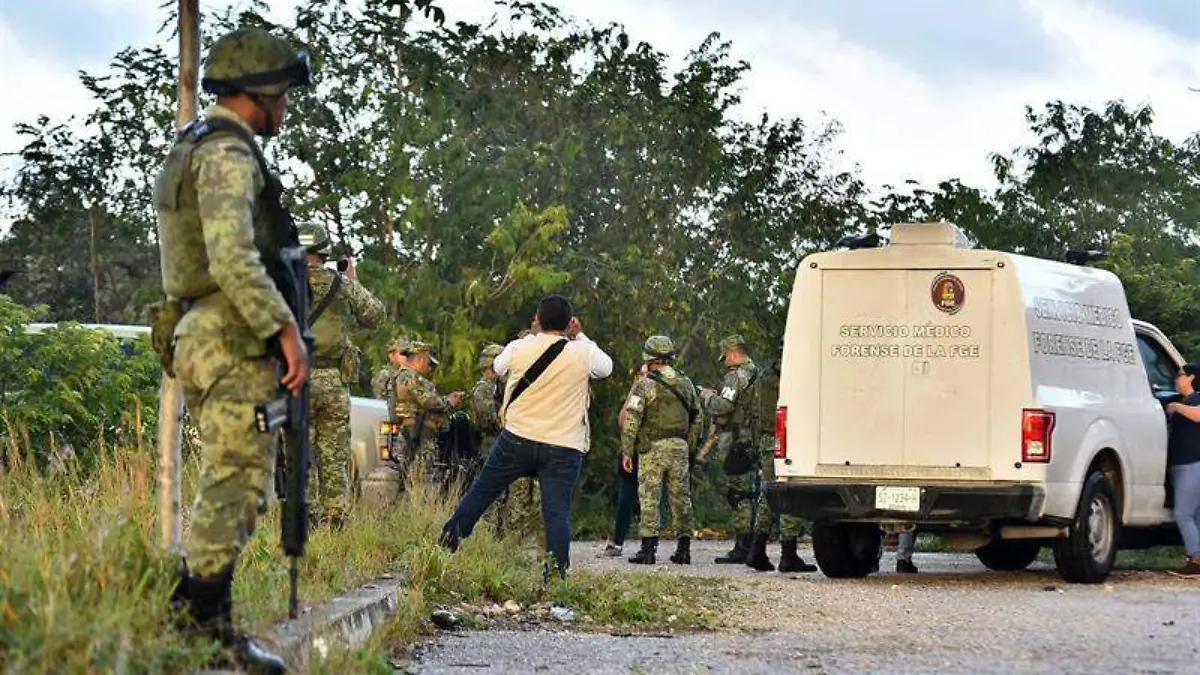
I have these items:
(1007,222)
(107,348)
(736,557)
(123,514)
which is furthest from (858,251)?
(1007,222)

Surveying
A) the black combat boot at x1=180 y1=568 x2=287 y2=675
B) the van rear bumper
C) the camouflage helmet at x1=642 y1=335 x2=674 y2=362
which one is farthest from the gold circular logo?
the black combat boot at x1=180 y1=568 x2=287 y2=675

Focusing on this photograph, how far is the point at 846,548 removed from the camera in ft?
53.3

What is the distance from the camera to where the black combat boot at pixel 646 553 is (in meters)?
18.4

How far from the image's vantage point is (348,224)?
88.2ft

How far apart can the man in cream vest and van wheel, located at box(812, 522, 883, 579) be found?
12.5 feet

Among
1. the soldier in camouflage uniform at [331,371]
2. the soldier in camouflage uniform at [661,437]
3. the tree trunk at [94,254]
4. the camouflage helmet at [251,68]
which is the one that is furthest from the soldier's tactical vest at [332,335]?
the tree trunk at [94,254]

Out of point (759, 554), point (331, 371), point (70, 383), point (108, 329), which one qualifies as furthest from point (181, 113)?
point (759, 554)

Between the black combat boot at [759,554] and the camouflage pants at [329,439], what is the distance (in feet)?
16.7

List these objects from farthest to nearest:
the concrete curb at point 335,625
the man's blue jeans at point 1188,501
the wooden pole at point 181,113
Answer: the man's blue jeans at point 1188,501 < the wooden pole at point 181,113 < the concrete curb at point 335,625

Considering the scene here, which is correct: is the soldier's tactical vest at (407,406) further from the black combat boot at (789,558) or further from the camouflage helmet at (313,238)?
the camouflage helmet at (313,238)

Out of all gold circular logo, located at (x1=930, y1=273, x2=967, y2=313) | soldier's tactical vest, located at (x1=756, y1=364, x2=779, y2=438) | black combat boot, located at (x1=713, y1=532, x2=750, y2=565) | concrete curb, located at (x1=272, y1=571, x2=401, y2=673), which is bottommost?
black combat boot, located at (x1=713, y1=532, x2=750, y2=565)

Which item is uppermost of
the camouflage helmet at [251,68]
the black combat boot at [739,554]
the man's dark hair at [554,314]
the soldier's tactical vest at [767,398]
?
the camouflage helmet at [251,68]

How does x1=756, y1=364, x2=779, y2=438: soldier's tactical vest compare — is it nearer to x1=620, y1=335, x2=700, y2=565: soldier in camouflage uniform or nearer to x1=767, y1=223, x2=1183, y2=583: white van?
x1=620, y1=335, x2=700, y2=565: soldier in camouflage uniform

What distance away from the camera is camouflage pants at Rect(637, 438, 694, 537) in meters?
18.8
